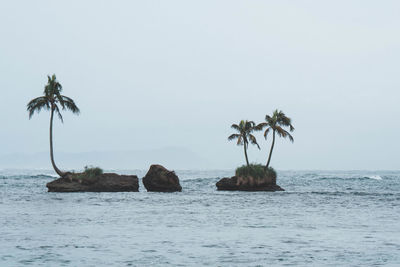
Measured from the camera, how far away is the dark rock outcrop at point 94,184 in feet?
166

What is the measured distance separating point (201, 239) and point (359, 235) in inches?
253

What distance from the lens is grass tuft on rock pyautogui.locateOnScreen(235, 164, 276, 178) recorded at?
5662 cm

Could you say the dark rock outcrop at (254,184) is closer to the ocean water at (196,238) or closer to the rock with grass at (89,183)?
the rock with grass at (89,183)

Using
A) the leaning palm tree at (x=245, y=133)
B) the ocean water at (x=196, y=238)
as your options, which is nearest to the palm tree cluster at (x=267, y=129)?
the leaning palm tree at (x=245, y=133)

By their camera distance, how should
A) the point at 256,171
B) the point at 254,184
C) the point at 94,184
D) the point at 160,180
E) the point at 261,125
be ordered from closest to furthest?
1. the point at 94,184
2. the point at 160,180
3. the point at 256,171
4. the point at 254,184
5. the point at 261,125

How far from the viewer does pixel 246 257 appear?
1466 centimetres

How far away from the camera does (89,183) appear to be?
51.4 m

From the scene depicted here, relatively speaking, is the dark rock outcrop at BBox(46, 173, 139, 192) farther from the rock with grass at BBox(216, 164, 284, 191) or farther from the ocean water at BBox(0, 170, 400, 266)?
the ocean water at BBox(0, 170, 400, 266)

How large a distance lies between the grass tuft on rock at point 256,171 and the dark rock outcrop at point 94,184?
40.7ft

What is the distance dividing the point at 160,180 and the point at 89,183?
8.29m

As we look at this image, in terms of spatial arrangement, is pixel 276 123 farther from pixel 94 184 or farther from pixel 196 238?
pixel 196 238

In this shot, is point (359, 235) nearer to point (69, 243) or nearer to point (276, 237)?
point (276, 237)

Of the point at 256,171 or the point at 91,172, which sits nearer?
the point at 91,172

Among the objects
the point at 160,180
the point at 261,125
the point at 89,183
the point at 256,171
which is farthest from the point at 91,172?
the point at 261,125
